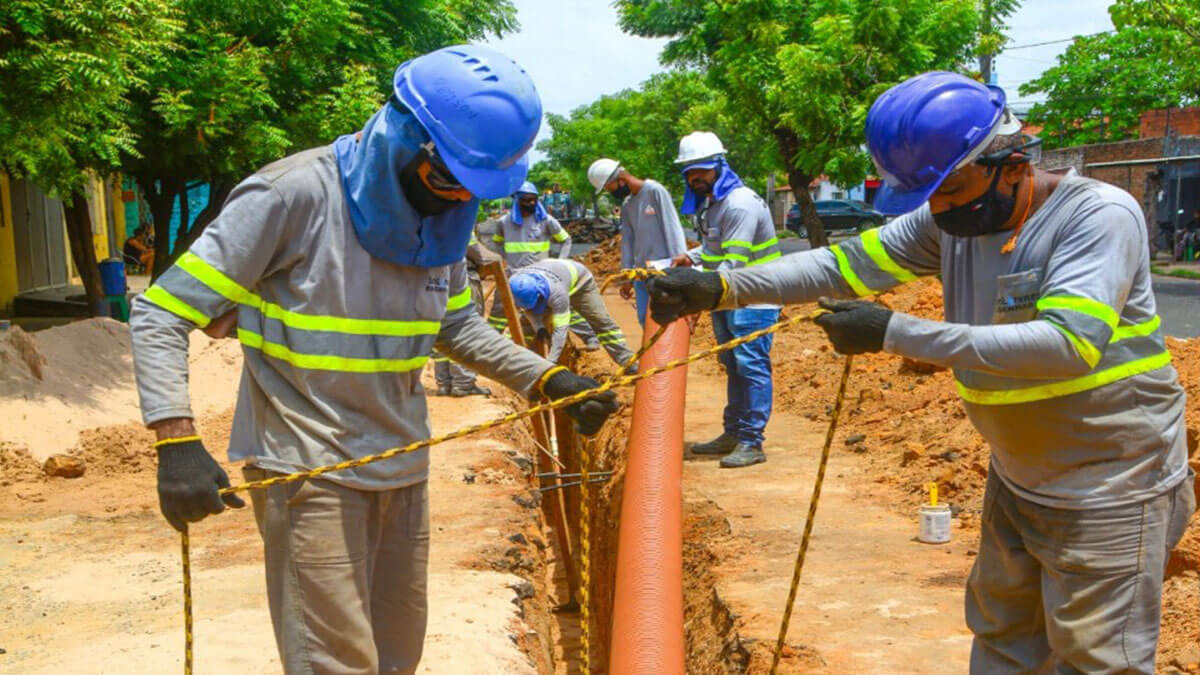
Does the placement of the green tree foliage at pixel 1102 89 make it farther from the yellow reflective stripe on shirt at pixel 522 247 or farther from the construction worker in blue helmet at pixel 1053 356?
the construction worker in blue helmet at pixel 1053 356

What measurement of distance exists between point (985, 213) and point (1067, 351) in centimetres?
45

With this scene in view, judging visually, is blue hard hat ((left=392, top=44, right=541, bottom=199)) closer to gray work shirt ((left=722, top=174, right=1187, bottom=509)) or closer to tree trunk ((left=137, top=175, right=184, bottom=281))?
gray work shirt ((left=722, top=174, right=1187, bottom=509))

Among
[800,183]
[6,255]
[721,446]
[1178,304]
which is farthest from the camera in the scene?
[6,255]

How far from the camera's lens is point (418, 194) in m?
2.95

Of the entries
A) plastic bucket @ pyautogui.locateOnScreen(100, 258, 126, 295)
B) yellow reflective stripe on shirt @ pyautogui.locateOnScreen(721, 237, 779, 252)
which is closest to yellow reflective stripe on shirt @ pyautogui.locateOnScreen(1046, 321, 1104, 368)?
yellow reflective stripe on shirt @ pyautogui.locateOnScreen(721, 237, 779, 252)

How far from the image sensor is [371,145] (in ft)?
9.48

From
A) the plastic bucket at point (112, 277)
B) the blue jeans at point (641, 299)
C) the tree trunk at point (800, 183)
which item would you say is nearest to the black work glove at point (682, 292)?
the blue jeans at point (641, 299)

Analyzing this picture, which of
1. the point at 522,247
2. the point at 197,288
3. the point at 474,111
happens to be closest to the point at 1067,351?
the point at 474,111

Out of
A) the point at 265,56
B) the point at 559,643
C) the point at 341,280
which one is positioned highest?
the point at 265,56

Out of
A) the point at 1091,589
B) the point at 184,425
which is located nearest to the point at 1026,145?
the point at 1091,589

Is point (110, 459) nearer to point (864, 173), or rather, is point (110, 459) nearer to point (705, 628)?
point (705, 628)

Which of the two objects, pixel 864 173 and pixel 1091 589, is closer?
pixel 1091 589

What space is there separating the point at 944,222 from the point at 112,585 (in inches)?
175

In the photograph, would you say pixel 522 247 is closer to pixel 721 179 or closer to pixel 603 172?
pixel 603 172
